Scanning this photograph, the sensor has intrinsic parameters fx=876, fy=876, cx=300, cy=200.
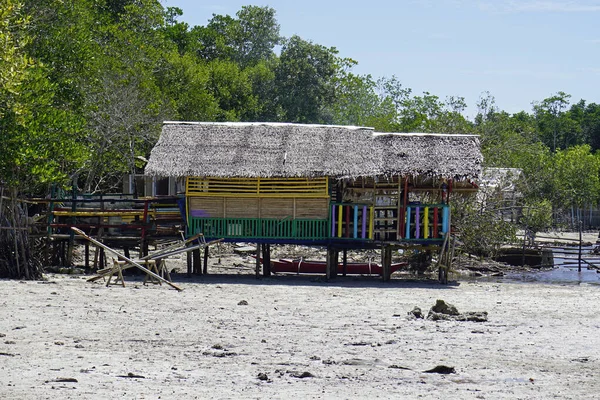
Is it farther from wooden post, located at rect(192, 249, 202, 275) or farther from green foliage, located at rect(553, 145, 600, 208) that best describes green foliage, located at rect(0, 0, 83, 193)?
green foliage, located at rect(553, 145, 600, 208)

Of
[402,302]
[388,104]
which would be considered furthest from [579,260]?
[388,104]

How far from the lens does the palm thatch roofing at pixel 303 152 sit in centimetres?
2328

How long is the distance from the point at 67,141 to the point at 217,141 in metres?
4.47

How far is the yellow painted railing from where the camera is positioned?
23.8 m

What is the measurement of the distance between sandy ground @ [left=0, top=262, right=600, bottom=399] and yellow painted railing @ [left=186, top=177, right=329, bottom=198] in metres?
3.80

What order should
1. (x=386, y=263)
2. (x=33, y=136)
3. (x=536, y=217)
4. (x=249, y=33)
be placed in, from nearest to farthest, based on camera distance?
(x=33, y=136)
(x=386, y=263)
(x=536, y=217)
(x=249, y=33)

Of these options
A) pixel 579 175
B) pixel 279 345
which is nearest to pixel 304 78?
pixel 579 175

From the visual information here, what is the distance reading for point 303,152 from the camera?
23938 millimetres

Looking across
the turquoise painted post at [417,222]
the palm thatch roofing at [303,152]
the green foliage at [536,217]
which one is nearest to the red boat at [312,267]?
the turquoise painted post at [417,222]

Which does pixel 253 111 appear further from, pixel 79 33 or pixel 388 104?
pixel 388 104

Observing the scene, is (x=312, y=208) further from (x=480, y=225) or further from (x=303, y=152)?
(x=480, y=225)

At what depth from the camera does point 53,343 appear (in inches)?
495

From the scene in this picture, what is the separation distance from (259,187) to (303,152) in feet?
5.04

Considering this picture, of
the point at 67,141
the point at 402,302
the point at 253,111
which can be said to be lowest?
the point at 402,302
